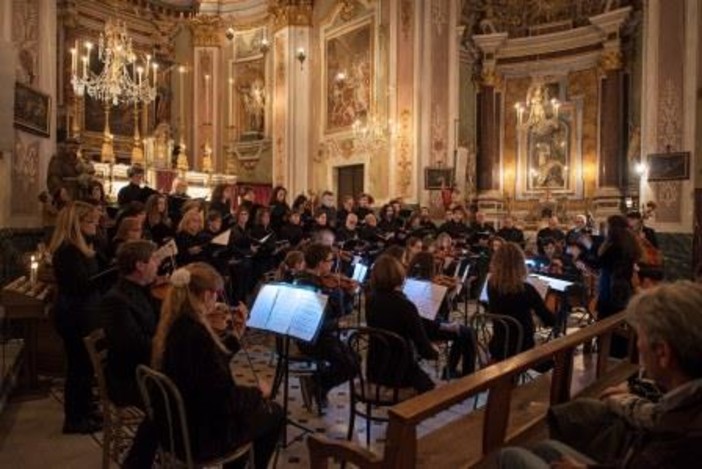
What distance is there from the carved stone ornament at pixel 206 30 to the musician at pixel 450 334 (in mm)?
15718

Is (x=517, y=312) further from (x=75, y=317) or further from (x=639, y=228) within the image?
(x=639, y=228)

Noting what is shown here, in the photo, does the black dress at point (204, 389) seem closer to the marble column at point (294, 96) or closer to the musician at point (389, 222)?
the musician at point (389, 222)

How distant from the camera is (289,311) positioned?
4.21 m

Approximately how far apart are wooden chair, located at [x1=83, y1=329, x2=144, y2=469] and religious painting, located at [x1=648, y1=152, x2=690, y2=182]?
11.2 metres

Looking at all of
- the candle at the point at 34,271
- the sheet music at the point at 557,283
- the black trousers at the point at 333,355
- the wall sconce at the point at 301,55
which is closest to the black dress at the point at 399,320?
the black trousers at the point at 333,355

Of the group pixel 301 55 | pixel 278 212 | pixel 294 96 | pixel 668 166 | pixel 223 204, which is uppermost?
pixel 301 55

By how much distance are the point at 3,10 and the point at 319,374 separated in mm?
6899

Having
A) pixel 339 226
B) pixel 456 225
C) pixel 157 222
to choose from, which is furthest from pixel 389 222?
pixel 157 222

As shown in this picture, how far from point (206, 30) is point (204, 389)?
18.3m

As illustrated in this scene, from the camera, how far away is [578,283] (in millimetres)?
7125

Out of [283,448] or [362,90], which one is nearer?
[283,448]

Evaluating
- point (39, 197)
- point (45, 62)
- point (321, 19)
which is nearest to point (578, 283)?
point (39, 197)

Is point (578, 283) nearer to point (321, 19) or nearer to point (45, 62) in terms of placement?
point (45, 62)

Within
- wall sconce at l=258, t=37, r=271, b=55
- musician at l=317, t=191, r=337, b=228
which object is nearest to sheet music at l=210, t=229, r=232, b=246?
musician at l=317, t=191, r=337, b=228
